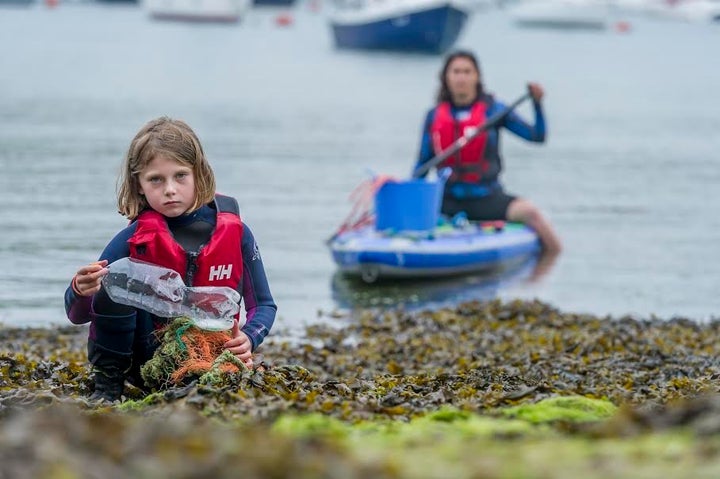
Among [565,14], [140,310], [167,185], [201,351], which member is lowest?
[201,351]

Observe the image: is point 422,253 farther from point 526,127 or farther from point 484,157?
point 526,127

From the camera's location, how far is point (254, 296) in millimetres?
6688

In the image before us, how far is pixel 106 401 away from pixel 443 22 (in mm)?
63186

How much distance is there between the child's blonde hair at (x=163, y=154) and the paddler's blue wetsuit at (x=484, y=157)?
986cm

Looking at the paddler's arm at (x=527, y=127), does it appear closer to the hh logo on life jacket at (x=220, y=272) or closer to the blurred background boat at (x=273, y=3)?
the hh logo on life jacket at (x=220, y=272)

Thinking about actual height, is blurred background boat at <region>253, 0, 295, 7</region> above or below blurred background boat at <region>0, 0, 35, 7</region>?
above

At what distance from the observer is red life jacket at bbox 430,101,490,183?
1611 centimetres

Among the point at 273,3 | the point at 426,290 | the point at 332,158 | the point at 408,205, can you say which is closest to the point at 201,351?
the point at 426,290

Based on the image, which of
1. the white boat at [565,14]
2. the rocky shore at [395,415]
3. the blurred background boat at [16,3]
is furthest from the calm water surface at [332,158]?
the blurred background boat at [16,3]

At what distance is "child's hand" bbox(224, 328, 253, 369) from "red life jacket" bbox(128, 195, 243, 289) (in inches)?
9.5

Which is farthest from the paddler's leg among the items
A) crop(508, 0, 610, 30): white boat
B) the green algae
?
crop(508, 0, 610, 30): white boat

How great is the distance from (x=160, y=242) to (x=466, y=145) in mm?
10102

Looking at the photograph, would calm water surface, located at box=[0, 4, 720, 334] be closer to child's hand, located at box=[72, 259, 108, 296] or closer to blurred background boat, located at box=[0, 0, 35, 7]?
child's hand, located at box=[72, 259, 108, 296]

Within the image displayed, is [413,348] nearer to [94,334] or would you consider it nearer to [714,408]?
[94,334]
